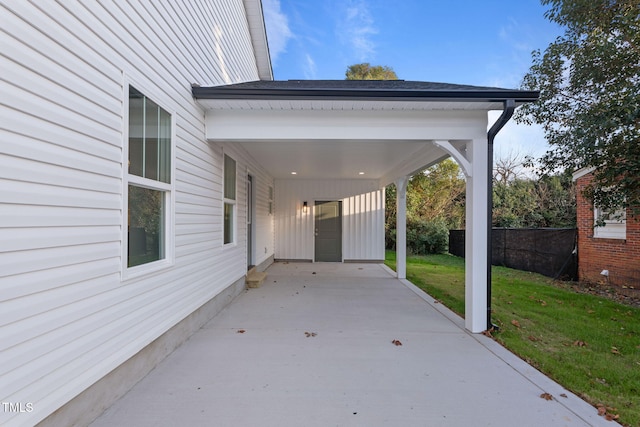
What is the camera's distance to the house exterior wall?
6770 millimetres

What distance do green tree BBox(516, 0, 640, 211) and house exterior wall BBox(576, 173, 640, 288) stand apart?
132cm

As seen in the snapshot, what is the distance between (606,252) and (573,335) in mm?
5004

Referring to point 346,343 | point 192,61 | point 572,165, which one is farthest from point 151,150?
point 572,165

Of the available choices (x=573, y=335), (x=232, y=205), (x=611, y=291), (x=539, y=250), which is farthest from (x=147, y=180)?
(x=539, y=250)

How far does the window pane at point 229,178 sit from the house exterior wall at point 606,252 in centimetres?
711

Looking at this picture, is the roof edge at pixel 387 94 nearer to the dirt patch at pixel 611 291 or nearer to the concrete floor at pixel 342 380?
the concrete floor at pixel 342 380

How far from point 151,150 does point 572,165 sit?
23.8 feet

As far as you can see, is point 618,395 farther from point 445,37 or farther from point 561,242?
point 445,37

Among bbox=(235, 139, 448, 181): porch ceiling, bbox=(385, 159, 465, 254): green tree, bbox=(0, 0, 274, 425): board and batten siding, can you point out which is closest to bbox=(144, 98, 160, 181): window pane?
bbox=(0, 0, 274, 425): board and batten siding

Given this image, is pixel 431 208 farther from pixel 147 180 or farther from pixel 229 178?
pixel 147 180

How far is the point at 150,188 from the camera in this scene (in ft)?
9.65

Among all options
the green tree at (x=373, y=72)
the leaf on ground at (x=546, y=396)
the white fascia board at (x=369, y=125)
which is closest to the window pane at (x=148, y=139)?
the white fascia board at (x=369, y=125)

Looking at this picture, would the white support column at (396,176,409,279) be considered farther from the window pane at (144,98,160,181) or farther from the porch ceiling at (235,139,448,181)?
the window pane at (144,98,160,181)

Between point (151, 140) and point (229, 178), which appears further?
point (229, 178)
